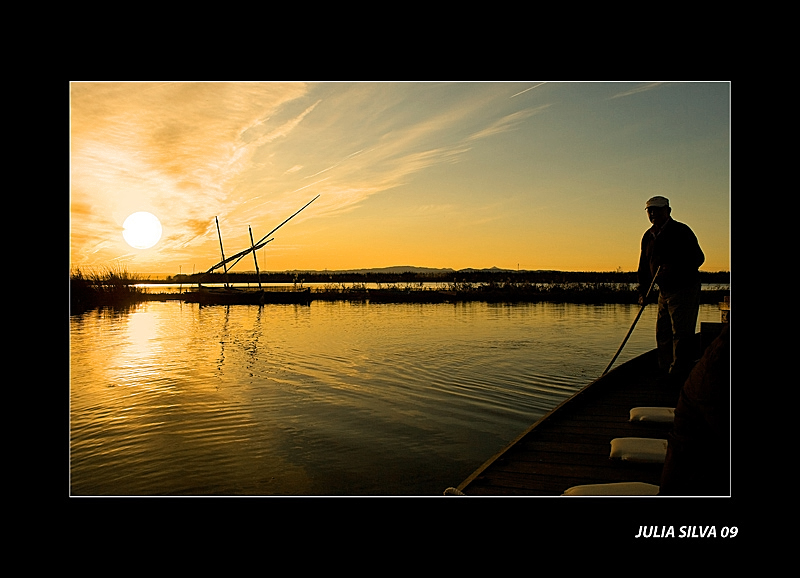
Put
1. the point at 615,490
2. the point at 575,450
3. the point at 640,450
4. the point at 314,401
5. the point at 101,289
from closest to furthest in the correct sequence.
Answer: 1. the point at 615,490
2. the point at 640,450
3. the point at 575,450
4. the point at 314,401
5. the point at 101,289

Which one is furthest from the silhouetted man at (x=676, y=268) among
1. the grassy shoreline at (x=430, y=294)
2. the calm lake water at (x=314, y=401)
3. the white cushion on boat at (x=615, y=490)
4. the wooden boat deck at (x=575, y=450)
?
the grassy shoreline at (x=430, y=294)

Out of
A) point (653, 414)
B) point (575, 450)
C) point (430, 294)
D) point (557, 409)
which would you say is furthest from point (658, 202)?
point (430, 294)

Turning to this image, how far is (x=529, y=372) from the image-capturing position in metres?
9.07

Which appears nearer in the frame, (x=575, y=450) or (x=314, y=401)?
(x=575, y=450)

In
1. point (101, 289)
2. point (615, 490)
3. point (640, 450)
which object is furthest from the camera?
point (101, 289)

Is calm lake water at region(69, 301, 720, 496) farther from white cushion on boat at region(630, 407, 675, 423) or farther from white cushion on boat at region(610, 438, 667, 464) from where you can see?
white cushion on boat at region(610, 438, 667, 464)

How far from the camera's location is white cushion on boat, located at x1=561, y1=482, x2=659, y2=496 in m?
2.58

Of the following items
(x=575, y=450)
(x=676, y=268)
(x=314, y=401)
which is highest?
(x=676, y=268)

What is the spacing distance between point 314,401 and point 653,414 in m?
4.45

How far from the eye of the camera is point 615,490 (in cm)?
265

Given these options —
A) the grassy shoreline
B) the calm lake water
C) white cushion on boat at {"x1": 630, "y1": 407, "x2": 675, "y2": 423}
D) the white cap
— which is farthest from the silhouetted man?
the grassy shoreline

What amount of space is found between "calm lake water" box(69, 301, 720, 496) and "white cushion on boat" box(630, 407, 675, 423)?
1.46 metres

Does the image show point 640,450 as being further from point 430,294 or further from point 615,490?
point 430,294
